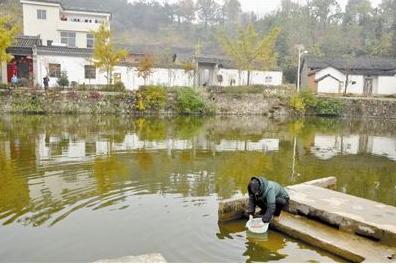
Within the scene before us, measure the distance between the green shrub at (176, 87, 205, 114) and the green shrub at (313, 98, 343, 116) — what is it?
11.3 metres

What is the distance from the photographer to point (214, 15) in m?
102

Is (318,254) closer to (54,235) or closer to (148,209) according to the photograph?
(148,209)

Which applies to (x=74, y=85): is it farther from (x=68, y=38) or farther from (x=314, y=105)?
Result: (x=314, y=105)

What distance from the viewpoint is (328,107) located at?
1528 inches

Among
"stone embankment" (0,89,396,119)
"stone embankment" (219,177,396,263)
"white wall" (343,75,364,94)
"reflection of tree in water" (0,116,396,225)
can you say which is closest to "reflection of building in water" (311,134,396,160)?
"reflection of tree in water" (0,116,396,225)

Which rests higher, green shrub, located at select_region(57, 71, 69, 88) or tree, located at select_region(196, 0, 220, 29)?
tree, located at select_region(196, 0, 220, 29)

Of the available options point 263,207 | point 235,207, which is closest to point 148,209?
point 235,207

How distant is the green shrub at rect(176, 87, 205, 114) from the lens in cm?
3522

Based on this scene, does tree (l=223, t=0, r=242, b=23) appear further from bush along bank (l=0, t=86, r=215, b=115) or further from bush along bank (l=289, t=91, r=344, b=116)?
bush along bank (l=0, t=86, r=215, b=115)

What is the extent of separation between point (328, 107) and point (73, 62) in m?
24.0

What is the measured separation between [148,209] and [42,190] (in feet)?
10.4

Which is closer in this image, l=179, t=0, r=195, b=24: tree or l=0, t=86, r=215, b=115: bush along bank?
l=0, t=86, r=215, b=115: bush along bank

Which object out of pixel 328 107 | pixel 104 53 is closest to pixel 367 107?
pixel 328 107

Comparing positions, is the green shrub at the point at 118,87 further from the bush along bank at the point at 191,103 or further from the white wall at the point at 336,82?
the white wall at the point at 336,82
